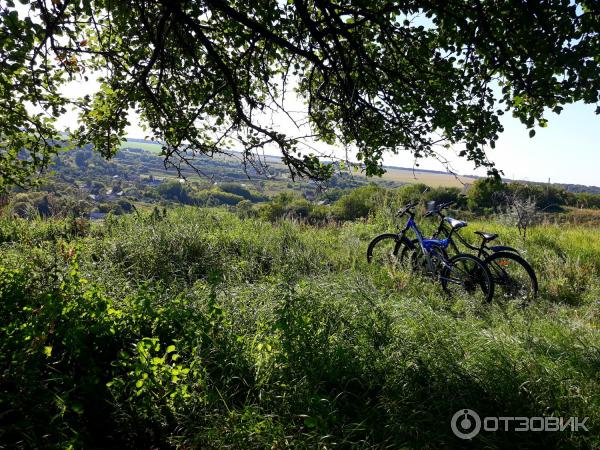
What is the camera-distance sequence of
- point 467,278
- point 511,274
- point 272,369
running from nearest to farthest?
point 272,369 < point 467,278 < point 511,274

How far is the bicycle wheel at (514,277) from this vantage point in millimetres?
5367

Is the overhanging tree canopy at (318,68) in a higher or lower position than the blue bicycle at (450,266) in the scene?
higher

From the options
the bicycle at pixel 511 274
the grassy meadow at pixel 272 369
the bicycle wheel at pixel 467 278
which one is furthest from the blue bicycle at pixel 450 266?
the grassy meadow at pixel 272 369

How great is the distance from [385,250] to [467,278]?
1772 millimetres

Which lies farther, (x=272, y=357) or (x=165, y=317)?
(x=165, y=317)

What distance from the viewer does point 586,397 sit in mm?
2553

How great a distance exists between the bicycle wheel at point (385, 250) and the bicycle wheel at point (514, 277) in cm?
139

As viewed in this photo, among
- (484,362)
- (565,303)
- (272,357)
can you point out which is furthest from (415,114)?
(565,303)

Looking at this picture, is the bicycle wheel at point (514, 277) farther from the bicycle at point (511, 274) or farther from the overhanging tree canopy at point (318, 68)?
the overhanging tree canopy at point (318, 68)

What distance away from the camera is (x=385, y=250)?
6977 millimetres

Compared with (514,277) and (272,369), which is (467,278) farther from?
(272,369)

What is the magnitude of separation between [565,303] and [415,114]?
378 cm

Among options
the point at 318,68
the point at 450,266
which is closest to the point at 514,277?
the point at 450,266

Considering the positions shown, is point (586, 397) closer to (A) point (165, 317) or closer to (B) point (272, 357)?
(B) point (272, 357)
